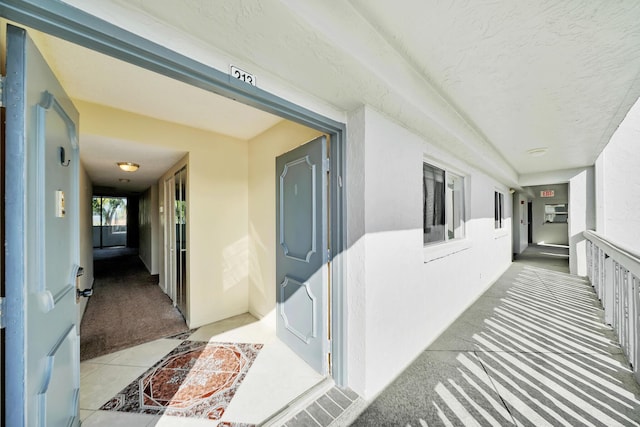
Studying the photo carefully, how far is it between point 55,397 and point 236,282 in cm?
210

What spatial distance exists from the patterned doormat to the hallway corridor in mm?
947

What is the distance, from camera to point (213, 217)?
296 centimetres

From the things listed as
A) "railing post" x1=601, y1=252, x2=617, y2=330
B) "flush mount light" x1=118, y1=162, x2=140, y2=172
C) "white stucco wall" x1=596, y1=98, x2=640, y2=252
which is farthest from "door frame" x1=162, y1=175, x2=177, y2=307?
"white stucco wall" x1=596, y1=98, x2=640, y2=252

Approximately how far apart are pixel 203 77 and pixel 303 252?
4.72 ft

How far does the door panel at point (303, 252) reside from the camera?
1894mm

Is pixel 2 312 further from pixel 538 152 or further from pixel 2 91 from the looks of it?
pixel 538 152

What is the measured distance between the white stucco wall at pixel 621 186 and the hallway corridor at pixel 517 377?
2.25 metres

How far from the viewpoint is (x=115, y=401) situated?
166cm

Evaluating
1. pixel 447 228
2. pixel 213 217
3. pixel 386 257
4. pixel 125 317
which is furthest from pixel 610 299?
pixel 125 317

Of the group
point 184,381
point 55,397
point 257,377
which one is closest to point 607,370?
point 257,377

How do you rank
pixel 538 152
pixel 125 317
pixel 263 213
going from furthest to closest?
pixel 538 152 → pixel 125 317 → pixel 263 213

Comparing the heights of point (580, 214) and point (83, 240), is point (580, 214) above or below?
above

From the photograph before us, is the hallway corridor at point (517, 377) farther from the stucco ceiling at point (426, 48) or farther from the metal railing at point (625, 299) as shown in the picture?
the stucco ceiling at point (426, 48)

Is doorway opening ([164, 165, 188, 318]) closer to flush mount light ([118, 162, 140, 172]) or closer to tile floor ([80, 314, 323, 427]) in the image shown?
flush mount light ([118, 162, 140, 172])
